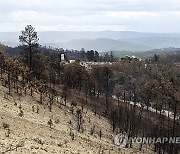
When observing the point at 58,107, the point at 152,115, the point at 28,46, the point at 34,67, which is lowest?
the point at 152,115

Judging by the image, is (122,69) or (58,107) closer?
(58,107)

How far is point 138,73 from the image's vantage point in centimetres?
13162

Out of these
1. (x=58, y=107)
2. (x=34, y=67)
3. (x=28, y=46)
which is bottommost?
(x=58, y=107)

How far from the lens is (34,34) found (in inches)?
2411

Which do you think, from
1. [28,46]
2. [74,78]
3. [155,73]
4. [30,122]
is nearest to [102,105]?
[74,78]

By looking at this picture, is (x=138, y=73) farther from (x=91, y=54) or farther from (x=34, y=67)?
(x=34, y=67)

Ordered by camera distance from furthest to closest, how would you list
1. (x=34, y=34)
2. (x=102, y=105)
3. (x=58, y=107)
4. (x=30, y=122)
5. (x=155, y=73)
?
(x=155, y=73) < (x=102, y=105) < (x=34, y=34) < (x=58, y=107) < (x=30, y=122)

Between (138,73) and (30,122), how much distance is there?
99515 mm

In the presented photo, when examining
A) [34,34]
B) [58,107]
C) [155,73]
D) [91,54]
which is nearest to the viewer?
[58,107]

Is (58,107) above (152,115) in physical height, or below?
above

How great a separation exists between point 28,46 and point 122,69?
2942 inches

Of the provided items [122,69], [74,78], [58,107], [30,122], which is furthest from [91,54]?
[30,122]

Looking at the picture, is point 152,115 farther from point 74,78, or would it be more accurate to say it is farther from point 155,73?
point 155,73

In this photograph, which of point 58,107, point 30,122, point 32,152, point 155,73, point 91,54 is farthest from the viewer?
point 91,54
